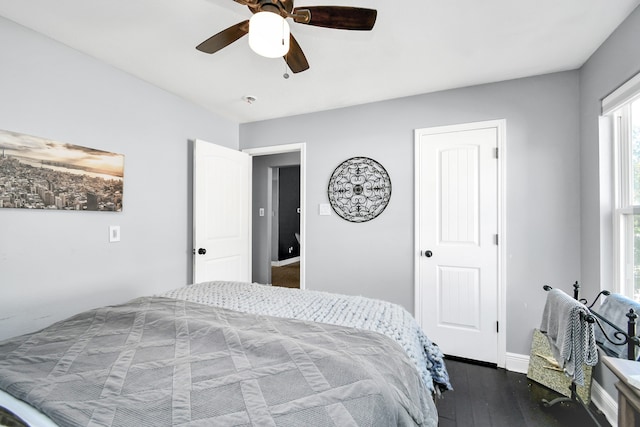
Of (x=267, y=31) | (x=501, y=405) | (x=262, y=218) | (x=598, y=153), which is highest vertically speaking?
(x=267, y=31)

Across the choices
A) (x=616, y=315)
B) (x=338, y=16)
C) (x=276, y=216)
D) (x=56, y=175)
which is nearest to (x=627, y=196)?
(x=616, y=315)

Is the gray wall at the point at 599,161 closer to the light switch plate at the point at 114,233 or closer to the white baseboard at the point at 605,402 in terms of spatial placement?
the white baseboard at the point at 605,402

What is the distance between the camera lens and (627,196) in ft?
6.03

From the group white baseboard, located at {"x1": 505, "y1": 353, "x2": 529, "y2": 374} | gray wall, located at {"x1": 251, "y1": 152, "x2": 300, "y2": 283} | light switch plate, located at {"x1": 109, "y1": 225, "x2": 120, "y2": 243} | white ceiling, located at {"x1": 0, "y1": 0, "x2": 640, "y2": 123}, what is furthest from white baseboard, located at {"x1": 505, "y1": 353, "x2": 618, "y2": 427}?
gray wall, located at {"x1": 251, "y1": 152, "x2": 300, "y2": 283}

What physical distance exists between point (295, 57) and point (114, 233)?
1932 mm

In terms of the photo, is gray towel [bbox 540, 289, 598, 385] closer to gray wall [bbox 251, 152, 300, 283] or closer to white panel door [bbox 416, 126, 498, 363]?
white panel door [bbox 416, 126, 498, 363]

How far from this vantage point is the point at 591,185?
2.08m

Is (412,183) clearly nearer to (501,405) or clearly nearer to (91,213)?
(501,405)

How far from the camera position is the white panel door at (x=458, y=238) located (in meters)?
2.51

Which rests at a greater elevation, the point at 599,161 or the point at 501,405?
the point at 599,161

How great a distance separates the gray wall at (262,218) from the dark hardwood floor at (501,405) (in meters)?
3.21

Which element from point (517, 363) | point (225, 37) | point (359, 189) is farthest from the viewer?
point (359, 189)

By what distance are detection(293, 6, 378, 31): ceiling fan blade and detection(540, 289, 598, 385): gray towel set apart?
1766mm

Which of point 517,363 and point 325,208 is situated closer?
point 517,363
